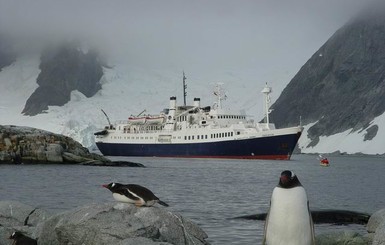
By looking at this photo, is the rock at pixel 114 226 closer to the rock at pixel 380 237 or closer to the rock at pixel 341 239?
the rock at pixel 341 239

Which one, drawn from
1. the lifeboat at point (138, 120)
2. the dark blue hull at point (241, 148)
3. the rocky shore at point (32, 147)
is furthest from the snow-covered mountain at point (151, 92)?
the rocky shore at point (32, 147)

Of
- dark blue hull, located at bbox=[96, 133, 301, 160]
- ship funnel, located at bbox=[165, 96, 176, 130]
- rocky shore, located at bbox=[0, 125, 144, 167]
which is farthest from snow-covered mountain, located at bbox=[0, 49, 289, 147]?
rocky shore, located at bbox=[0, 125, 144, 167]

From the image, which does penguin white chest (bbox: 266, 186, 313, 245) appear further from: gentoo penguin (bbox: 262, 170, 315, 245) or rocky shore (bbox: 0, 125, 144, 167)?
rocky shore (bbox: 0, 125, 144, 167)

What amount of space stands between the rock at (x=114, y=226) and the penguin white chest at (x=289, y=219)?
2845 millimetres

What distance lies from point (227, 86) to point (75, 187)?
14484cm

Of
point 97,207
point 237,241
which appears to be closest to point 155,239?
point 97,207

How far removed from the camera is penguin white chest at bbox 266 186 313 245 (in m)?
12.2

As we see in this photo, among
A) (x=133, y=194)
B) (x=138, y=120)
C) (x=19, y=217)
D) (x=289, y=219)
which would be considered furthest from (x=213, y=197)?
(x=138, y=120)

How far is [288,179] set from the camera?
11.9m

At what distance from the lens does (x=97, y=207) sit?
15.0 metres

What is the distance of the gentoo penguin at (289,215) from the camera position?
12.1 m

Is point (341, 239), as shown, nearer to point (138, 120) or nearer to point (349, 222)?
point (349, 222)

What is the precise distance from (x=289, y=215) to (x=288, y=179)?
2.68 feet

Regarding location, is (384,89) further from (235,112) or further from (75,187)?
(75,187)
